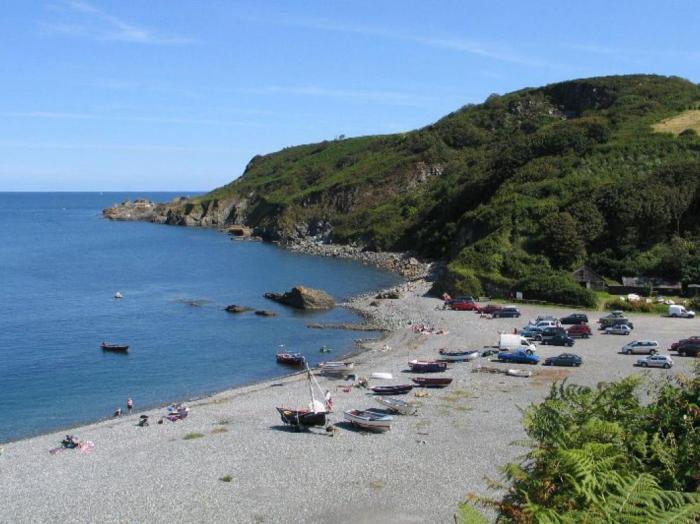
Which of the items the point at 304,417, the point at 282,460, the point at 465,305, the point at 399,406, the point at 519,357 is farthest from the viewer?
the point at 465,305

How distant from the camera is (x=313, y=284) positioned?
89812 millimetres

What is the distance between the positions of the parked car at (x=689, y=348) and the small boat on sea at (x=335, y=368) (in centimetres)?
2265

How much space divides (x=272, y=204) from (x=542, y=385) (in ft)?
439

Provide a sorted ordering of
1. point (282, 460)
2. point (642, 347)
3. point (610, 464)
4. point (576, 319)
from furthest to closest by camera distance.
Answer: point (576, 319) < point (642, 347) < point (282, 460) < point (610, 464)

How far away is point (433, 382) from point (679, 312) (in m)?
28.5

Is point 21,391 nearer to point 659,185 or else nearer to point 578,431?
point 578,431

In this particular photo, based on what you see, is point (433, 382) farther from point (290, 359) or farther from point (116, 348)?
point (116, 348)

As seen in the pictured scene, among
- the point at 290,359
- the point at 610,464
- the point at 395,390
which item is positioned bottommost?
the point at 290,359

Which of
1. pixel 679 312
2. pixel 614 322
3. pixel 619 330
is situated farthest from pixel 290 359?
pixel 679 312

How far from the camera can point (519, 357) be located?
46.7 meters

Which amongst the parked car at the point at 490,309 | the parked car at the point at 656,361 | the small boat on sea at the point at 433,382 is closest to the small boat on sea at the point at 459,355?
the small boat on sea at the point at 433,382

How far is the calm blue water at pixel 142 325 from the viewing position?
45.7 m

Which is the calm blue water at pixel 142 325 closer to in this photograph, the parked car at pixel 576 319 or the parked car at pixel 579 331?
the parked car at pixel 579 331

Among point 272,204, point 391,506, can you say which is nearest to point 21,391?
point 391,506
